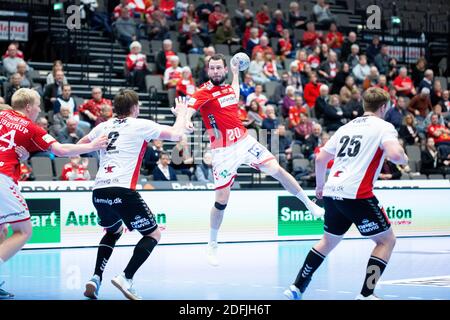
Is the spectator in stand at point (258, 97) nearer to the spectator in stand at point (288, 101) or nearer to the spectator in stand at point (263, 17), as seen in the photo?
the spectator in stand at point (288, 101)

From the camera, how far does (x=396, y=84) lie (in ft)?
83.3

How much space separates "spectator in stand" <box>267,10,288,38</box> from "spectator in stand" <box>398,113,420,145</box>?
520 cm

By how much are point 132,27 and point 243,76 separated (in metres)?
3.37

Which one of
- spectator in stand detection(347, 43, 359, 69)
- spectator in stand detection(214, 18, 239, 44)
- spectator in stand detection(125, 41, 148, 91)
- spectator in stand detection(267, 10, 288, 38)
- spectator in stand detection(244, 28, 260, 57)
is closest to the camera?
spectator in stand detection(125, 41, 148, 91)

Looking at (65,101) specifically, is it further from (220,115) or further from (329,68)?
(329,68)

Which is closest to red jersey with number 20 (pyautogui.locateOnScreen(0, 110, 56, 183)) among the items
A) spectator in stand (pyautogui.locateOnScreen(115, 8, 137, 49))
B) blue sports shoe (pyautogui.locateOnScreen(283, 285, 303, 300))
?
blue sports shoe (pyautogui.locateOnScreen(283, 285, 303, 300))

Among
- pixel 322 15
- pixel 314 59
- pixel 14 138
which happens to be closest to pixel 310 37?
pixel 314 59

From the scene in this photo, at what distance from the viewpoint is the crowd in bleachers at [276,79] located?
19125 millimetres

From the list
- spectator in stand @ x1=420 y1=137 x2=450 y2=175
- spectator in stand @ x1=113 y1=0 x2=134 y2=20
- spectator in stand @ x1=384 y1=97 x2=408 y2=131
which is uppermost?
spectator in stand @ x1=113 y1=0 x2=134 y2=20

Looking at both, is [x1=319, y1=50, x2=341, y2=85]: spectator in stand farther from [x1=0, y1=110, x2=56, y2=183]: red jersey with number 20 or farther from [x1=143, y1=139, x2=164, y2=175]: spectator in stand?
[x1=0, y1=110, x2=56, y2=183]: red jersey with number 20

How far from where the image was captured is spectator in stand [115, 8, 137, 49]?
22750mm

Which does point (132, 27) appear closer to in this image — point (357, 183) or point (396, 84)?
point (396, 84)

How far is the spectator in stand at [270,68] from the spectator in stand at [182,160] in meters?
4.99

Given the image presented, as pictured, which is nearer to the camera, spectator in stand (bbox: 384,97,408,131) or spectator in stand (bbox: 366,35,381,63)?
spectator in stand (bbox: 384,97,408,131)
